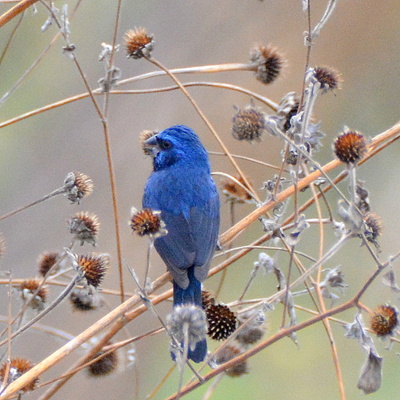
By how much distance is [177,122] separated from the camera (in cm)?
604

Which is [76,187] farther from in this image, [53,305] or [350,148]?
[350,148]

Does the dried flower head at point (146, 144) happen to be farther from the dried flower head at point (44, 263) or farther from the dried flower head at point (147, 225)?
the dried flower head at point (147, 225)

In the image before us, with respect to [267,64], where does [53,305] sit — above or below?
below

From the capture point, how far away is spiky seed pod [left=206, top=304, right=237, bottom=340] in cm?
236

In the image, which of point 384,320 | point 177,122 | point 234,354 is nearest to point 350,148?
point 384,320

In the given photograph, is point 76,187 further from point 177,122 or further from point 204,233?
point 177,122

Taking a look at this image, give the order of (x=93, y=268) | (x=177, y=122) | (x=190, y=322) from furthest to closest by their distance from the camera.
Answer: (x=177, y=122) < (x=93, y=268) < (x=190, y=322)

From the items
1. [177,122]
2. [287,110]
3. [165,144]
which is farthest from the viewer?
[177,122]

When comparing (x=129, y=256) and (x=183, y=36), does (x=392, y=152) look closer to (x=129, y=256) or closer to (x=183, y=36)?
(x=183, y=36)

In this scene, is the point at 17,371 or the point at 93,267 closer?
the point at 17,371

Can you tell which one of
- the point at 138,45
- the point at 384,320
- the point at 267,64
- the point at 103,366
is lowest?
the point at 384,320

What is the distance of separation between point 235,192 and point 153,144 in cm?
64

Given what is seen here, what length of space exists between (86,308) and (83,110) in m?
3.88

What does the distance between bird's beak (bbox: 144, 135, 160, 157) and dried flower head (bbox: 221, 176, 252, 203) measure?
0.48 m
